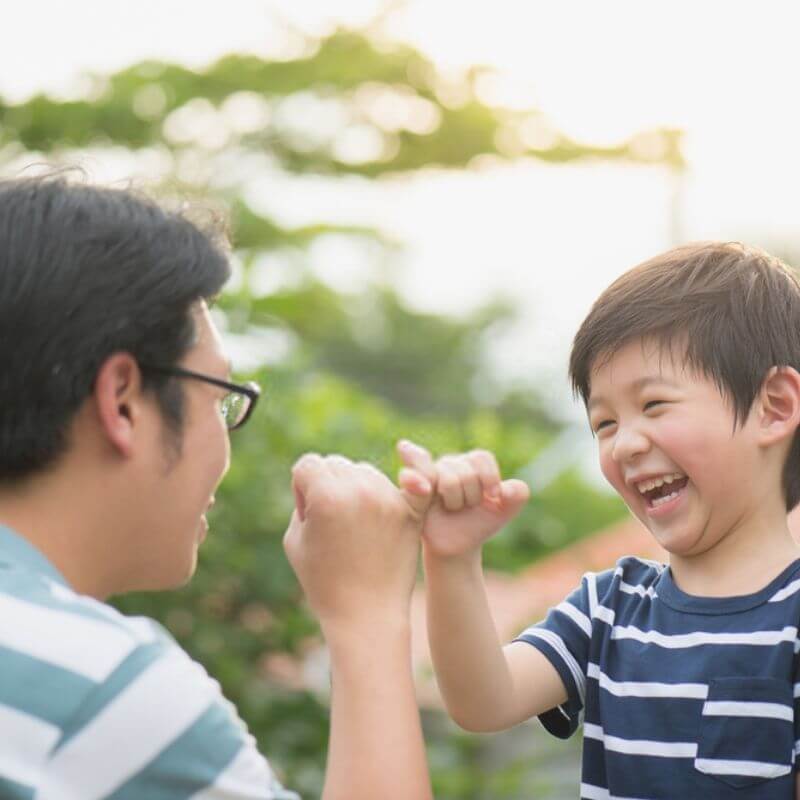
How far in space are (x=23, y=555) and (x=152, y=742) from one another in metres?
0.25

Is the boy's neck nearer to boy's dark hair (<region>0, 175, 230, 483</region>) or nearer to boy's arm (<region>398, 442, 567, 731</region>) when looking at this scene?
boy's arm (<region>398, 442, 567, 731</region>)

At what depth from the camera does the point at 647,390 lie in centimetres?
176

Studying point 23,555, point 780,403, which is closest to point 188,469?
point 23,555

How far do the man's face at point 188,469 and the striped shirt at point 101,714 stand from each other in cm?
19

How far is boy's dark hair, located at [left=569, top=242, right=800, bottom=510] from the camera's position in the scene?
175 cm

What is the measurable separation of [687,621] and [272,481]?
2.64 meters

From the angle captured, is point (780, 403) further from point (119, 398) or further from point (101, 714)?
point (101, 714)

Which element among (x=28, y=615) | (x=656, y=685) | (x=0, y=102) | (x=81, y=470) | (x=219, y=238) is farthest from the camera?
(x=0, y=102)

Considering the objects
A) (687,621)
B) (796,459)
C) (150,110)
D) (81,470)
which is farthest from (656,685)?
(150,110)

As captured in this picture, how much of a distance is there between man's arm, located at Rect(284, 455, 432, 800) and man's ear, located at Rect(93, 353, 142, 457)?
25cm

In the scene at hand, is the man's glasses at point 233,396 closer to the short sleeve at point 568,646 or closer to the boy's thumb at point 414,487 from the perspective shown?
the boy's thumb at point 414,487

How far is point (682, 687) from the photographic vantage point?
65.7 inches

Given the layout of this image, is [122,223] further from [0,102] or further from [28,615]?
[0,102]

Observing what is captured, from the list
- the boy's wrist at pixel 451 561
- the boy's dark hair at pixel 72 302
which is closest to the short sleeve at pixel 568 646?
the boy's wrist at pixel 451 561
